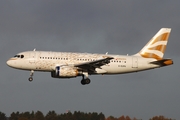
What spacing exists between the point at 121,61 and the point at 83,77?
640 cm

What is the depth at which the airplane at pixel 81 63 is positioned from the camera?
225ft

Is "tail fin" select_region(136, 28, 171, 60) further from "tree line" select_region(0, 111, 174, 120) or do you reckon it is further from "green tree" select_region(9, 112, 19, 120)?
"green tree" select_region(9, 112, 19, 120)

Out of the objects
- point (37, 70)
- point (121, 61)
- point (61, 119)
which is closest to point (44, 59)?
point (37, 70)

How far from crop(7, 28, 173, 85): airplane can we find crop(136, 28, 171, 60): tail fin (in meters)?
0.55

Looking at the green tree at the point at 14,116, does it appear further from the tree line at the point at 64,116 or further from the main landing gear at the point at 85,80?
the main landing gear at the point at 85,80

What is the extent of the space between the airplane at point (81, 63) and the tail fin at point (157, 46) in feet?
1.80

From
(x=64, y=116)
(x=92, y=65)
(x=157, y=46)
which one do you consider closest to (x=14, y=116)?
(x=64, y=116)

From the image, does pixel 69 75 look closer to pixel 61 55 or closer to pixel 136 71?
pixel 61 55

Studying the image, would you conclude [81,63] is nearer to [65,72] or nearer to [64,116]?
[65,72]

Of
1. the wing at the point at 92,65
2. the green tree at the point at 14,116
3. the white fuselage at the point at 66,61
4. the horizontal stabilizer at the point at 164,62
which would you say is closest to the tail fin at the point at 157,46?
the horizontal stabilizer at the point at 164,62

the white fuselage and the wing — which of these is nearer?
the wing

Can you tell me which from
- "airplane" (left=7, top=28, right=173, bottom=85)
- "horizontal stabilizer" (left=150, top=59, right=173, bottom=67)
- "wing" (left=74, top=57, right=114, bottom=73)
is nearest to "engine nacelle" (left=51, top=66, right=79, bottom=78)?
"airplane" (left=7, top=28, right=173, bottom=85)

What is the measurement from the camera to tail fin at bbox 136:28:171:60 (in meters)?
76.4

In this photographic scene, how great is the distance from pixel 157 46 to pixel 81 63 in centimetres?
1530
